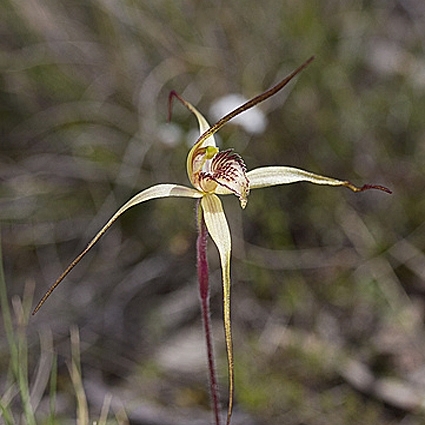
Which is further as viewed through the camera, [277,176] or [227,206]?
[227,206]

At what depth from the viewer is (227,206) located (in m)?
2.11

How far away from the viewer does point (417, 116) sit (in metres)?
2.15

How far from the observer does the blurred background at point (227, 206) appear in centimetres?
165

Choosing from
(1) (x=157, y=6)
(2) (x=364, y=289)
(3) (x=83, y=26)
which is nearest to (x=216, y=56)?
(1) (x=157, y=6)

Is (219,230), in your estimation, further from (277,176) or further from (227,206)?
(227,206)

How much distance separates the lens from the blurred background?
165 centimetres

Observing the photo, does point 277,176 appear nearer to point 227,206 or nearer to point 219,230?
point 219,230

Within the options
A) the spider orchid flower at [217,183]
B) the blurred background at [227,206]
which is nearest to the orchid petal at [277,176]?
the spider orchid flower at [217,183]

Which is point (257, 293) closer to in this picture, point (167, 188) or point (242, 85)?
point (242, 85)

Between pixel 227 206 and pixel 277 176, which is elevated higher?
pixel 277 176

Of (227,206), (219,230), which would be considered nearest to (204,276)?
(219,230)

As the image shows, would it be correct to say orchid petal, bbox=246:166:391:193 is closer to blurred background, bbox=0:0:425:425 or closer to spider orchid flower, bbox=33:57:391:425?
spider orchid flower, bbox=33:57:391:425

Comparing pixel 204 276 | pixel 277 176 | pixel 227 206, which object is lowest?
→ pixel 227 206

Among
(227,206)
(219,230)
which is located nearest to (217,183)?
(219,230)
